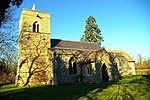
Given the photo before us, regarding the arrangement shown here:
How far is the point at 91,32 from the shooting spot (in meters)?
59.6

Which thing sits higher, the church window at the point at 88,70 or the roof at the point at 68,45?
the roof at the point at 68,45

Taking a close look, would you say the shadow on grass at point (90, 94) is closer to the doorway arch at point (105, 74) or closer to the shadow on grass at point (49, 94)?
the shadow on grass at point (49, 94)

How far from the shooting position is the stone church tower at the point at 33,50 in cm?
2786

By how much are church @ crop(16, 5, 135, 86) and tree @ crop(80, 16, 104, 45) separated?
26.5 metres

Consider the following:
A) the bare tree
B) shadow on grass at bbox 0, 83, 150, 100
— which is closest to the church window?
the bare tree

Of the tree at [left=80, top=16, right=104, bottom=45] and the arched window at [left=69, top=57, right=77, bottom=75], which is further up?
the tree at [left=80, top=16, right=104, bottom=45]

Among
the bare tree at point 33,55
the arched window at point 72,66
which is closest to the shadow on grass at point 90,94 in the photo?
the bare tree at point 33,55

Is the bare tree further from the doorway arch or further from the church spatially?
the doorway arch

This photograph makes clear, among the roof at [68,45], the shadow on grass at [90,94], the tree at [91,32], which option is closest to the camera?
the shadow on grass at [90,94]

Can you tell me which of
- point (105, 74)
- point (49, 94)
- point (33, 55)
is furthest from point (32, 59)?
point (49, 94)

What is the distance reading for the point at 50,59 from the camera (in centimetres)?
2917

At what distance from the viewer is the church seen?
2742cm

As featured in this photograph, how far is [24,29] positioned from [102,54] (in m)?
14.6

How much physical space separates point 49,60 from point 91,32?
3318 cm
